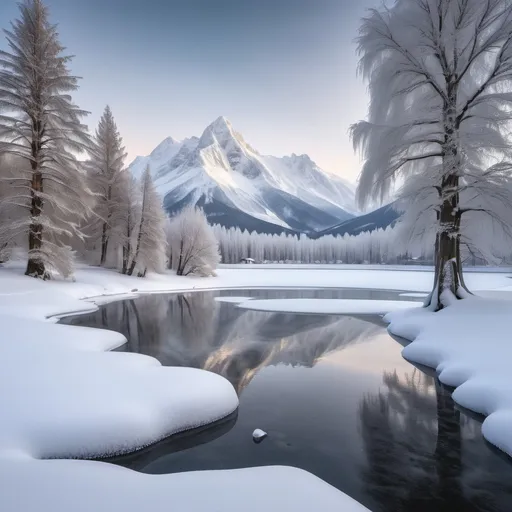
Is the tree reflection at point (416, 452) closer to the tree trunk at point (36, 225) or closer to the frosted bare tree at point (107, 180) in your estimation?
the tree trunk at point (36, 225)

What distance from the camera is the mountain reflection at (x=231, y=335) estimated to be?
9852 millimetres

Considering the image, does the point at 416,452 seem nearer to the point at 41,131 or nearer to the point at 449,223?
the point at 449,223

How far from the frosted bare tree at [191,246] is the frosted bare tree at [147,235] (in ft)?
32.2

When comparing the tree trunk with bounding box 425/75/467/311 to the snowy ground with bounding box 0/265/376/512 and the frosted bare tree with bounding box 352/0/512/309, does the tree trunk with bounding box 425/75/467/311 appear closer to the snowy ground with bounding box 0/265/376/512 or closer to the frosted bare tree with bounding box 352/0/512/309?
the frosted bare tree with bounding box 352/0/512/309

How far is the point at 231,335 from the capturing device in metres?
13.4

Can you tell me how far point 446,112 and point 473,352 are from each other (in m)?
8.70

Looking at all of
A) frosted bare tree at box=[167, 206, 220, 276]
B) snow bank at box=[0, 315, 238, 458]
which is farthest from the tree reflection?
frosted bare tree at box=[167, 206, 220, 276]

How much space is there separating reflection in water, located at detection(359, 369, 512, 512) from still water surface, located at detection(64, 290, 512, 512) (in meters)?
0.02

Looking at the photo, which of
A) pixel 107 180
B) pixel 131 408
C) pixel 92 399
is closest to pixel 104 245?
pixel 107 180

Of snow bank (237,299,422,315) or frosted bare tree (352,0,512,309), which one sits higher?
frosted bare tree (352,0,512,309)

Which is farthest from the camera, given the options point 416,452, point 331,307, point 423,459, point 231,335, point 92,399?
point 331,307

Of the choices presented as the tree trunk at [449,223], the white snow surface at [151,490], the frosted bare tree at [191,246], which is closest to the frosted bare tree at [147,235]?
the frosted bare tree at [191,246]

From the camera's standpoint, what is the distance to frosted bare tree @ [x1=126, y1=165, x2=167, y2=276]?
3494cm

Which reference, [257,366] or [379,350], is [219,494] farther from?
[379,350]
